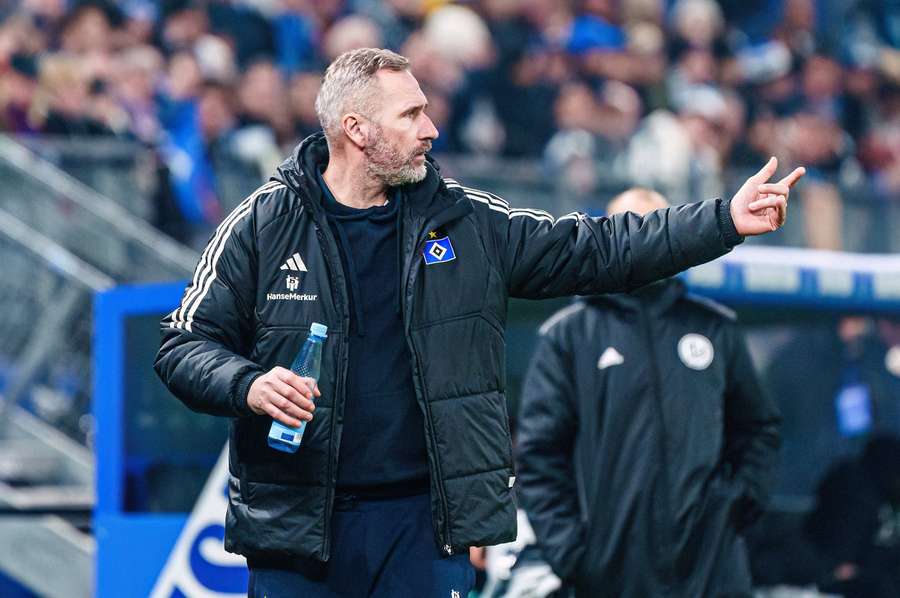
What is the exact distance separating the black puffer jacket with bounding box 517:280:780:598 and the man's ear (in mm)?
1527

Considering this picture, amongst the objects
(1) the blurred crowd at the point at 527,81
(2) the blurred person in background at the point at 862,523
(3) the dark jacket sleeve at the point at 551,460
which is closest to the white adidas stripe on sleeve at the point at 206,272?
(3) the dark jacket sleeve at the point at 551,460

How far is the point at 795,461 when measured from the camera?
23.9 feet

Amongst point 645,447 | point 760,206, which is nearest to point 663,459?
A: point 645,447

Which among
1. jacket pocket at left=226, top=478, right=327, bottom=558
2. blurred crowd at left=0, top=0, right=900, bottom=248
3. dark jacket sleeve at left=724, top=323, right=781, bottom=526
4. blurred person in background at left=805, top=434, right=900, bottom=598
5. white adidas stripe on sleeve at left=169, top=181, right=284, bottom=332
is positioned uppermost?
blurred crowd at left=0, top=0, right=900, bottom=248

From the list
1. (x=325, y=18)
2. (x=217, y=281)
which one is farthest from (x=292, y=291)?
(x=325, y=18)

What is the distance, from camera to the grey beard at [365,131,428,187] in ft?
13.0

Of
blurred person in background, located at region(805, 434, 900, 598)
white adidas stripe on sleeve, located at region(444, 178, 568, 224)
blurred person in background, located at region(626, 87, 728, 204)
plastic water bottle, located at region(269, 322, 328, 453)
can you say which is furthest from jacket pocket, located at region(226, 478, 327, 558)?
blurred person in background, located at region(626, 87, 728, 204)

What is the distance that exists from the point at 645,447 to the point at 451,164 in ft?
16.7

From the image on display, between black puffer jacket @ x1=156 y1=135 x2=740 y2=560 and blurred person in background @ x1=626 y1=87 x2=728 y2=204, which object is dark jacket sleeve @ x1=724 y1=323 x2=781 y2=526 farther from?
blurred person in background @ x1=626 y1=87 x2=728 y2=204

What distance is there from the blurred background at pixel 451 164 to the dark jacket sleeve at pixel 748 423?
166 cm

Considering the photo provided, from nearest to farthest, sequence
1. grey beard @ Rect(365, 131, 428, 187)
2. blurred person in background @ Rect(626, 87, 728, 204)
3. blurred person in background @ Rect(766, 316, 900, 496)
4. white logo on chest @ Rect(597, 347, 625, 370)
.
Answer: grey beard @ Rect(365, 131, 428, 187) < white logo on chest @ Rect(597, 347, 625, 370) < blurred person in background @ Rect(766, 316, 900, 496) < blurred person in background @ Rect(626, 87, 728, 204)

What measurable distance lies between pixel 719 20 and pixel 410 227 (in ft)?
35.8

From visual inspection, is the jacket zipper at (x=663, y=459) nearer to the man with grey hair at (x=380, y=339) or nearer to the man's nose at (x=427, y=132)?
the man with grey hair at (x=380, y=339)

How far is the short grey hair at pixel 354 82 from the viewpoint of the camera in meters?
4.01
